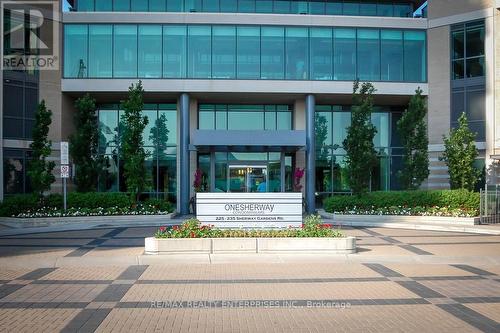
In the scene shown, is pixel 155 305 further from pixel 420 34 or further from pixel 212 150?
pixel 420 34

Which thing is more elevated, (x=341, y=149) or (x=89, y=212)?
(x=341, y=149)

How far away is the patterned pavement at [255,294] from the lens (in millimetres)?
6699

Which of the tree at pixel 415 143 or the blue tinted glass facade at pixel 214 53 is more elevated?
the blue tinted glass facade at pixel 214 53

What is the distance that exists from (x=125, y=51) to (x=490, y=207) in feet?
67.2

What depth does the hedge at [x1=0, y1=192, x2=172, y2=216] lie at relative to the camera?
22.0m

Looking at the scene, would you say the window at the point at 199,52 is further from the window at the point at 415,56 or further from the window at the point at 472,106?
the window at the point at 472,106

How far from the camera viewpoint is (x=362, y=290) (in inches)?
347

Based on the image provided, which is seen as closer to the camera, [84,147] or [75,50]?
[84,147]

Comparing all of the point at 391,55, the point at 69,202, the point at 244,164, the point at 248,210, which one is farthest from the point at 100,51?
the point at 248,210

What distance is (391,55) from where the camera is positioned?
27859mm

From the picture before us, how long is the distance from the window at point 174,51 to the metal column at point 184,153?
4.82ft

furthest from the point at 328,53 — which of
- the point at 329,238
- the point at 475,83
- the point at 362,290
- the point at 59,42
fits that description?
the point at 362,290

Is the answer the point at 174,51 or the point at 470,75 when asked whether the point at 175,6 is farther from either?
the point at 470,75

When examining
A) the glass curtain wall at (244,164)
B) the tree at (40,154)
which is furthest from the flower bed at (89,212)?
the glass curtain wall at (244,164)
